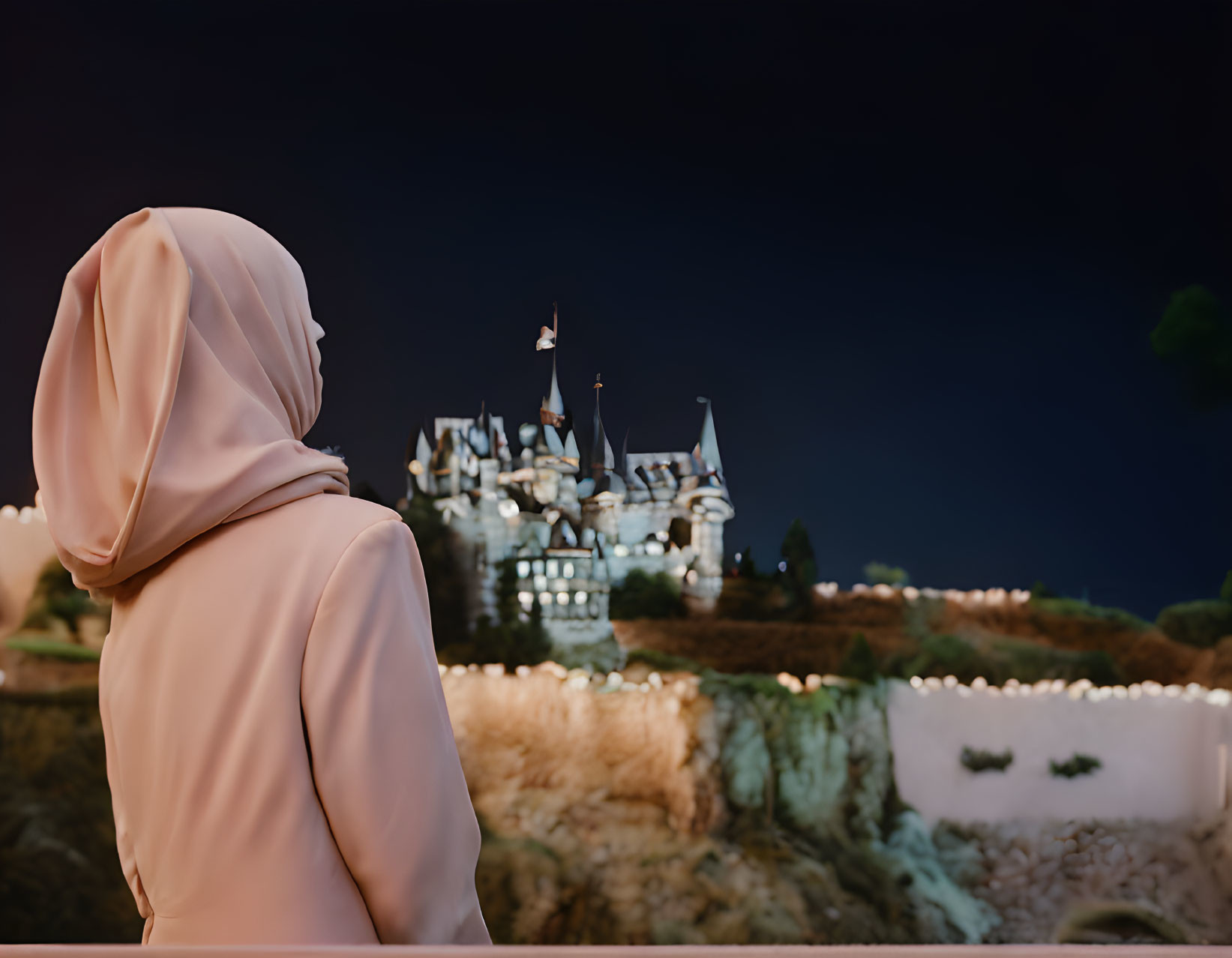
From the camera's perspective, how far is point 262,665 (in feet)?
1.91

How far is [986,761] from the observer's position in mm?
4004

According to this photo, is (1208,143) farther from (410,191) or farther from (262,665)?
(262,665)

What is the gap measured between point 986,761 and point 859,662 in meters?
0.76

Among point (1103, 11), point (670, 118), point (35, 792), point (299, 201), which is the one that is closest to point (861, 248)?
point (670, 118)

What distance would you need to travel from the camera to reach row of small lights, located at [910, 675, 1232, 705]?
4.05m

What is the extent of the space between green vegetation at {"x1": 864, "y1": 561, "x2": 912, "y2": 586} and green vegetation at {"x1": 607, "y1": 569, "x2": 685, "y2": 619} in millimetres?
898

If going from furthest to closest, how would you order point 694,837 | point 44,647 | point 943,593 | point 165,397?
point 943,593 < point 694,837 < point 44,647 < point 165,397

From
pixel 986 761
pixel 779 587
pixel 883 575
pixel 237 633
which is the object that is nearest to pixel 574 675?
pixel 779 587

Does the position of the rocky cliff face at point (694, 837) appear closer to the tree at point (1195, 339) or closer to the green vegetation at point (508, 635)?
the green vegetation at point (508, 635)

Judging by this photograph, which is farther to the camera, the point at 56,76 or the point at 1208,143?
the point at 1208,143

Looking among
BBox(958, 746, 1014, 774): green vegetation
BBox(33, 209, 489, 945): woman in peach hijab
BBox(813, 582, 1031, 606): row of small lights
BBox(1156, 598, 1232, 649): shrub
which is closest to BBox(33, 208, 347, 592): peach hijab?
BBox(33, 209, 489, 945): woman in peach hijab

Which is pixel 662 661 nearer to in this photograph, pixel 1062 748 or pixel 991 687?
pixel 991 687

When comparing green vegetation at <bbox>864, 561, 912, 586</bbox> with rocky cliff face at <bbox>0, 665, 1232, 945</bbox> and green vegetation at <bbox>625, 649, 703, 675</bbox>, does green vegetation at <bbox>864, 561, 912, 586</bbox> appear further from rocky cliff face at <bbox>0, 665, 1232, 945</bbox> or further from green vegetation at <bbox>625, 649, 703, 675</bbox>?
green vegetation at <bbox>625, 649, 703, 675</bbox>

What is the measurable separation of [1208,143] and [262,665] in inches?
198
